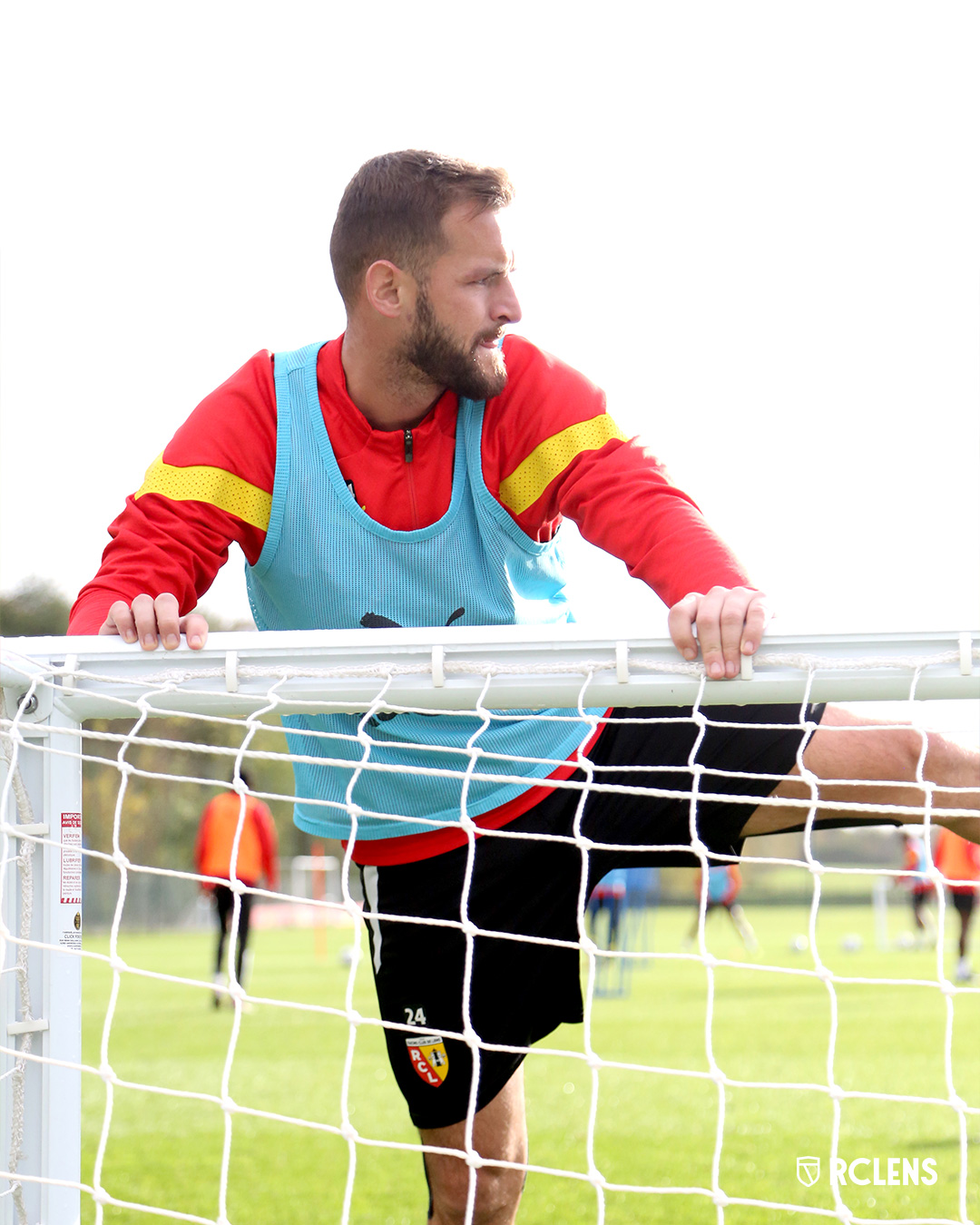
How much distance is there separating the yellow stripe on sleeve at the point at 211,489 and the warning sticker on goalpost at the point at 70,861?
2.03ft

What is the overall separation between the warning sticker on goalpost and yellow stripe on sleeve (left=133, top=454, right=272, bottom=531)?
619 mm

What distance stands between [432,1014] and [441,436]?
112 cm

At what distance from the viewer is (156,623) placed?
2.08 metres

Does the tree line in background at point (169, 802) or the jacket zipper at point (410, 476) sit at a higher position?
the jacket zipper at point (410, 476)

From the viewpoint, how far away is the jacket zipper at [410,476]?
2398 millimetres

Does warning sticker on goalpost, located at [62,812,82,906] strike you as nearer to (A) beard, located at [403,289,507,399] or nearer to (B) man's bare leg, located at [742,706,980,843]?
(A) beard, located at [403,289,507,399]

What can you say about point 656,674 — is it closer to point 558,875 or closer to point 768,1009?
point 558,875

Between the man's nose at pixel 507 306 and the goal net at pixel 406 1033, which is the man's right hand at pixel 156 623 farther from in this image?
the man's nose at pixel 507 306

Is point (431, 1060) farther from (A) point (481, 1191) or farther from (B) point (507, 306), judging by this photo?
(B) point (507, 306)

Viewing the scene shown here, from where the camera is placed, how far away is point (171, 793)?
37375 mm

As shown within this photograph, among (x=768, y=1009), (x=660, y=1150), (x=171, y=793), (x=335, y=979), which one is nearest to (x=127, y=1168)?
(x=660, y=1150)

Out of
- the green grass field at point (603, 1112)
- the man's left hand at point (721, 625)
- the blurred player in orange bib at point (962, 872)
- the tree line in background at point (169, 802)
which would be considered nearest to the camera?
the man's left hand at point (721, 625)

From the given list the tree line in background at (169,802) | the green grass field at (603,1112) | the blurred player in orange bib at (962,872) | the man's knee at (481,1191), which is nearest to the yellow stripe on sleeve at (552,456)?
the green grass field at (603,1112)

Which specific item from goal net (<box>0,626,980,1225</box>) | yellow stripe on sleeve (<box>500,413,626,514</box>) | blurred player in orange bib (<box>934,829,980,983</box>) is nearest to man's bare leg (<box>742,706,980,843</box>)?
goal net (<box>0,626,980,1225</box>)
